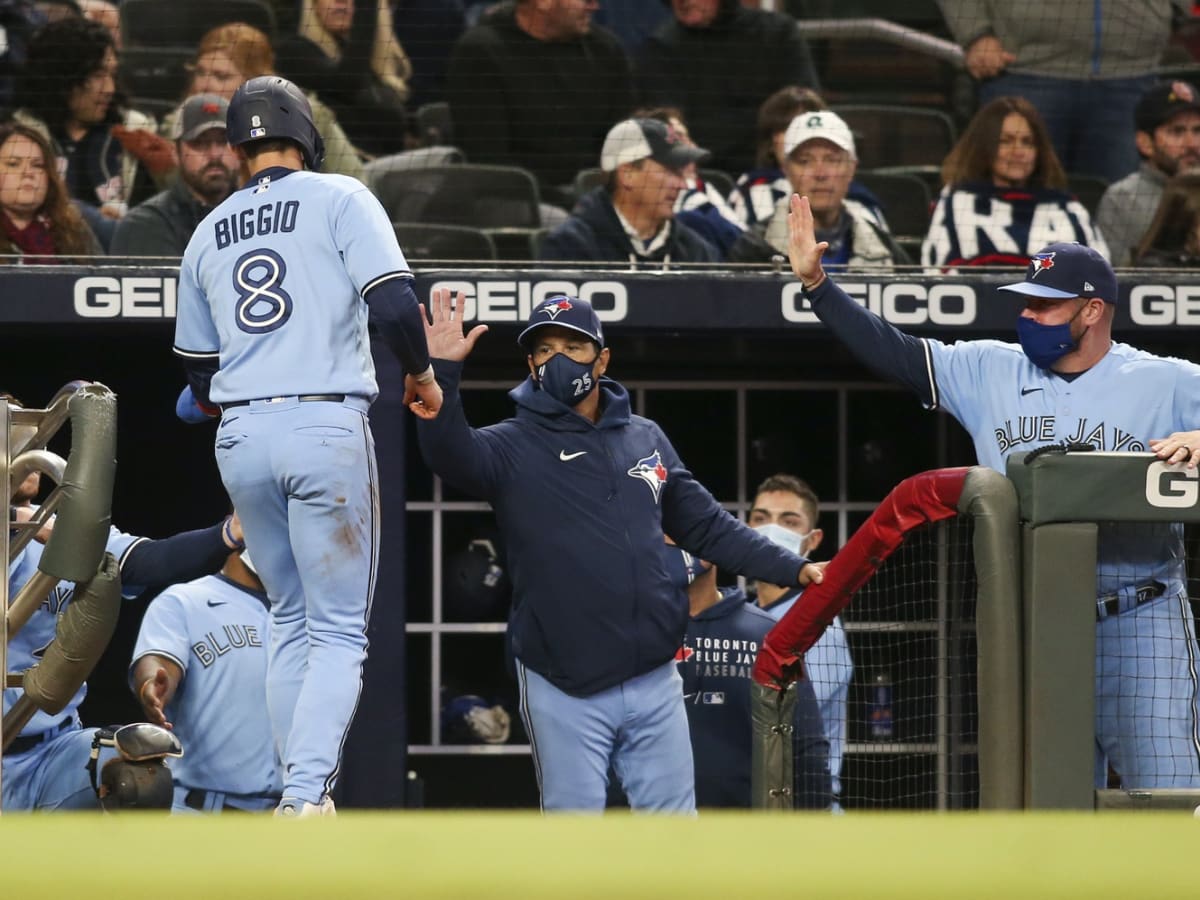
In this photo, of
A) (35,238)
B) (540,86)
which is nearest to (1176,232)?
(540,86)

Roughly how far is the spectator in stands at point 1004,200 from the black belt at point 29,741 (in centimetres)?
362

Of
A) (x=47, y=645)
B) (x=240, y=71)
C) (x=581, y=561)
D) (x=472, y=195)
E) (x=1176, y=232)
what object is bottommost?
(x=47, y=645)

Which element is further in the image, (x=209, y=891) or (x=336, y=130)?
(x=336, y=130)

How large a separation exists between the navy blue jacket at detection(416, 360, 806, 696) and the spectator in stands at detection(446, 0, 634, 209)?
296cm

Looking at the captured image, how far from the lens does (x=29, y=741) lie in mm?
5246

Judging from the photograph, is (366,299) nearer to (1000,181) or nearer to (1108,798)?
(1108,798)

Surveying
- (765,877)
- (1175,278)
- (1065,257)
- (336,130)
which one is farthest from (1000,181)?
(765,877)

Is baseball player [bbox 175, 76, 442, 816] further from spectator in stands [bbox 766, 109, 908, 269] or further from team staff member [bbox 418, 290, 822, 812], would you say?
spectator in stands [bbox 766, 109, 908, 269]

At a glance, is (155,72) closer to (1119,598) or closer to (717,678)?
(717,678)

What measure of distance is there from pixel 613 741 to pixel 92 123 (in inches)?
151

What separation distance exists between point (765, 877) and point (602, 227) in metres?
5.26

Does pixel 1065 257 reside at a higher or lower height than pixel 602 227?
lower

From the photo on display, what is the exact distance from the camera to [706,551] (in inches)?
200

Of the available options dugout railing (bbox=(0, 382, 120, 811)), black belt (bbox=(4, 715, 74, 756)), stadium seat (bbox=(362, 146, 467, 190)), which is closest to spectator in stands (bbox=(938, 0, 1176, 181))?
stadium seat (bbox=(362, 146, 467, 190))
